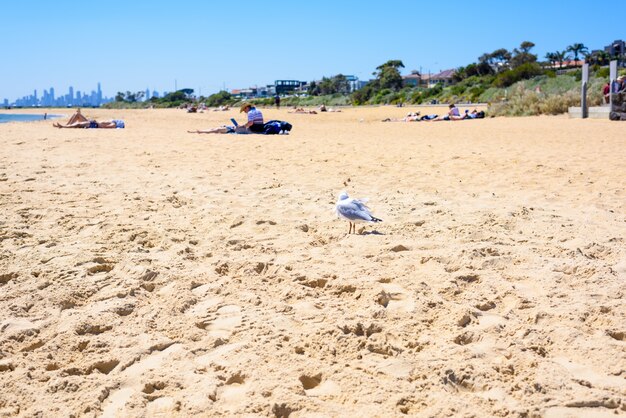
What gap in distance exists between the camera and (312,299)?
11.1 ft

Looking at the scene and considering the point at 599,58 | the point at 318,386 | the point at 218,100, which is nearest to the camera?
the point at 318,386

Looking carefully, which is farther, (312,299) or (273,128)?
(273,128)

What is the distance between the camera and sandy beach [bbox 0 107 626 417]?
2402 mm

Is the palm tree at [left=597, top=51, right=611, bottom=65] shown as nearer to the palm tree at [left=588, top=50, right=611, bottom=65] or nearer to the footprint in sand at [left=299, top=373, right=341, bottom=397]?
the palm tree at [left=588, top=50, right=611, bottom=65]

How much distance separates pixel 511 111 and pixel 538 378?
2168 centimetres

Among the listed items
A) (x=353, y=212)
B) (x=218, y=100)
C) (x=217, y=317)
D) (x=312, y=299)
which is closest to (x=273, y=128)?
(x=353, y=212)

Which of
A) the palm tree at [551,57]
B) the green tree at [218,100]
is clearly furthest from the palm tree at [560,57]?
the green tree at [218,100]

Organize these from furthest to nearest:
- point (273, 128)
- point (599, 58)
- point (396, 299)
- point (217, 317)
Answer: point (599, 58), point (273, 128), point (396, 299), point (217, 317)

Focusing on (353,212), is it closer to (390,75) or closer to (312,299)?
(312,299)

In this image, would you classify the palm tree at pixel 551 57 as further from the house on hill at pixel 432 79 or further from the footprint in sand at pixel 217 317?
the footprint in sand at pixel 217 317

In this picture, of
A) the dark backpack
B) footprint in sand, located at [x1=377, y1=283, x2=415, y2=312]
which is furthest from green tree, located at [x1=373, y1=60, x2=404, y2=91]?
footprint in sand, located at [x1=377, y1=283, x2=415, y2=312]

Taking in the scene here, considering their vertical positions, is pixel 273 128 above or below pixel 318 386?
above

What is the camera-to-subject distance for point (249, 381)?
249 centimetres

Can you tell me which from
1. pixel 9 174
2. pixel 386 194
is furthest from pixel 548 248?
pixel 9 174
